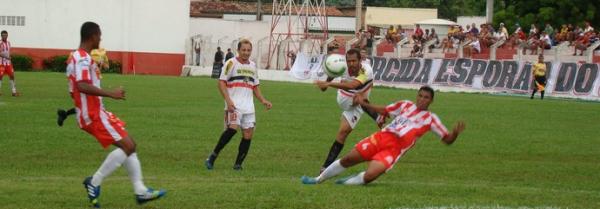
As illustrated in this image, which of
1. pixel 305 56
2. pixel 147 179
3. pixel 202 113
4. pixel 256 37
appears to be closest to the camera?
pixel 147 179

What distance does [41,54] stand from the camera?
69562mm

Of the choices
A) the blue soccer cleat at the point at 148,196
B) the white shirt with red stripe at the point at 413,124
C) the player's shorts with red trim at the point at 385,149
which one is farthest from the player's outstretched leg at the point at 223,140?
the blue soccer cleat at the point at 148,196

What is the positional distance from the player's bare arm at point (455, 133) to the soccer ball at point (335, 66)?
7.58 feet

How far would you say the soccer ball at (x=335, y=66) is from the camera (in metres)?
15.3

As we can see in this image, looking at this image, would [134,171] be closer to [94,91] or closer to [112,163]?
[112,163]

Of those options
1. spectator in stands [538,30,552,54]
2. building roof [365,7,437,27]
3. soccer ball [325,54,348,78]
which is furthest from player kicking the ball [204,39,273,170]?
building roof [365,7,437,27]

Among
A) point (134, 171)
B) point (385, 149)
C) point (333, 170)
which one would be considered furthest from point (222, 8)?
point (134, 171)

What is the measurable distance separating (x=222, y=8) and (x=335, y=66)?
107 meters

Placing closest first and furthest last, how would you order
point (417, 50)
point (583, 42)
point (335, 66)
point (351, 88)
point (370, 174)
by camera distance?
1. point (370, 174)
2. point (335, 66)
3. point (351, 88)
4. point (583, 42)
5. point (417, 50)

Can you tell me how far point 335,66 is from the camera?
1525 centimetres

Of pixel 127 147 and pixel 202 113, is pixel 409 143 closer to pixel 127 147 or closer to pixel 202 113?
pixel 127 147

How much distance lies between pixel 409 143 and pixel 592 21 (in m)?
59.8

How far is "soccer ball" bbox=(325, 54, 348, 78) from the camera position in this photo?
15.3m

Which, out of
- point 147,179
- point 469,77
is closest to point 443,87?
point 469,77
